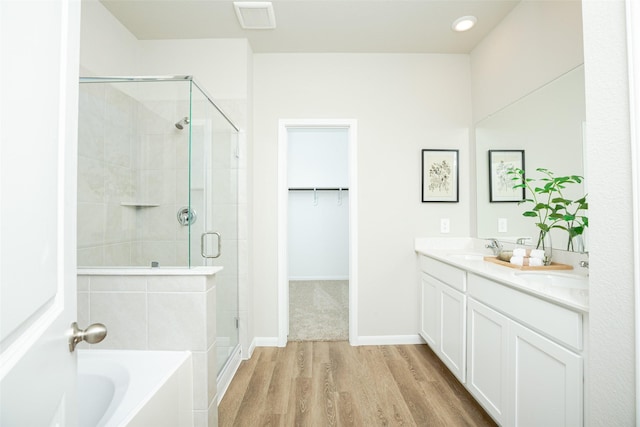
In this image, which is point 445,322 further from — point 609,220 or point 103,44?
point 103,44

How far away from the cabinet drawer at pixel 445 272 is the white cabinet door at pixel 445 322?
0.13 feet

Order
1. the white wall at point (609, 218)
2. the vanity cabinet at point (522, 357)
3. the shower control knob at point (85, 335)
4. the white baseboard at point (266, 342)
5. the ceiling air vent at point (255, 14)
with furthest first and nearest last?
the white baseboard at point (266, 342), the ceiling air vent at point (255, 14), the vanity cabinet at point (522, 357), the white wall at point (609, 218), the shower control knob at point (85, 335)

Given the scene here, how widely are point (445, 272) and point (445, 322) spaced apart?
356 mm

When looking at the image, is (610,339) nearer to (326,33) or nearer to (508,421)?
(508,421)

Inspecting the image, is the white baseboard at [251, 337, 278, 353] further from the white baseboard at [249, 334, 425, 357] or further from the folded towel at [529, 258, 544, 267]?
the folded towel at [529, 258, 544, 267]

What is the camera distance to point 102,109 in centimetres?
183

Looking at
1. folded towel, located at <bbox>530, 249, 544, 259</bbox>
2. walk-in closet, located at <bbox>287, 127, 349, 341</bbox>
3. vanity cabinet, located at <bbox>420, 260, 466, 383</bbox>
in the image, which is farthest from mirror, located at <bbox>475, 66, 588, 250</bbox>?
walk-in closet, located at <bbox>287, 127, 349, 341</bbox>

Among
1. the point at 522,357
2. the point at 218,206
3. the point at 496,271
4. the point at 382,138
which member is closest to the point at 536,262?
the point at 496,271

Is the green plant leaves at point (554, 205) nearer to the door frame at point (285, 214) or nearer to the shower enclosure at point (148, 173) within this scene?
the door frame at point (285, 214)

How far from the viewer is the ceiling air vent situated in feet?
6.99

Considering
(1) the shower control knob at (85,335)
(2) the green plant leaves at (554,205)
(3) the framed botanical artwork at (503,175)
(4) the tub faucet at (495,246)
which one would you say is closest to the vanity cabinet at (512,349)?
(4) the tub faucet at (495,246)

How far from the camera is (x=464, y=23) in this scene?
7.67 ft

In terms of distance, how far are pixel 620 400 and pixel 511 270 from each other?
3.13 feet

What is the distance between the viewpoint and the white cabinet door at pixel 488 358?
1.52 metres
